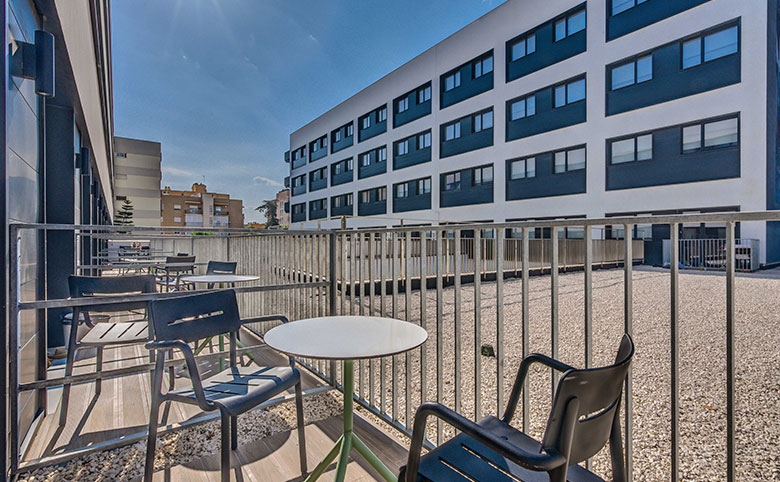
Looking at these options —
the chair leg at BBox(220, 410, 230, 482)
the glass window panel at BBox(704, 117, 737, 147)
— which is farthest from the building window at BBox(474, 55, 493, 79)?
the chair leg at BBox(220, 410, 230, 482)

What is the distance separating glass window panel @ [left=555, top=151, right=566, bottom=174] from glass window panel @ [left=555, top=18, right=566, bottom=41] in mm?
4562

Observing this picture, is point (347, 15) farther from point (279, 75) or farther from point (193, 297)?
point (193, 297)

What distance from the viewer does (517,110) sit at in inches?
634

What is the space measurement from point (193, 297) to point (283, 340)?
0.73m

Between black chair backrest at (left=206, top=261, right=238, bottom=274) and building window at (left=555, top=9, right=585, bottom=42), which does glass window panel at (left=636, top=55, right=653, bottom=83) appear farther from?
black chair backrest at (left=206, top=261, right=238, bottom=274)

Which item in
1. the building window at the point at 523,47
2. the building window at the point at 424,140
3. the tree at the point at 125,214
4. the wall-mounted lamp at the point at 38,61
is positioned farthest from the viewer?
the tree at the point at 125,214

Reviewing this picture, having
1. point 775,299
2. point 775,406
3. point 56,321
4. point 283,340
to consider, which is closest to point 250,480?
point 283,340

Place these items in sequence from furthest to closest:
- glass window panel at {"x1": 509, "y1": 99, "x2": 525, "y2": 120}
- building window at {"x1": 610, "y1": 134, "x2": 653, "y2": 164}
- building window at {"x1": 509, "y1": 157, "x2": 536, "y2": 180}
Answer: glass window panel at {"x1": 509, "y1": 99, "x2": 525, "y2": 120} → building window at {"x1": 509, "y1": 157, "x2": 536, "y2": 180} → building window at {"x1": 610, "y1": 134, "x2": 653, "y2": 164}

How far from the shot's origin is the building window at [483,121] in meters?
17.2

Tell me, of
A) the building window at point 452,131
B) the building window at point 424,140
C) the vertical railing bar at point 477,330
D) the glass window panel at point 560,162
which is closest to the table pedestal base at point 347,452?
the vertical railing bar at point 477,330

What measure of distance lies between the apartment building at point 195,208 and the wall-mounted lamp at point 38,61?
165ft

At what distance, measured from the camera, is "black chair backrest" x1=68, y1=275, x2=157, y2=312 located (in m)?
2.42

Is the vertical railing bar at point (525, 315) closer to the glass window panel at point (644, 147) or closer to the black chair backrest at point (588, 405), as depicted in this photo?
the black chair backrest at point (588, 405)

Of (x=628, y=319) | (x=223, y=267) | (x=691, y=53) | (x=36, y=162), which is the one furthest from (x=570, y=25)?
(x=36, y=162)
